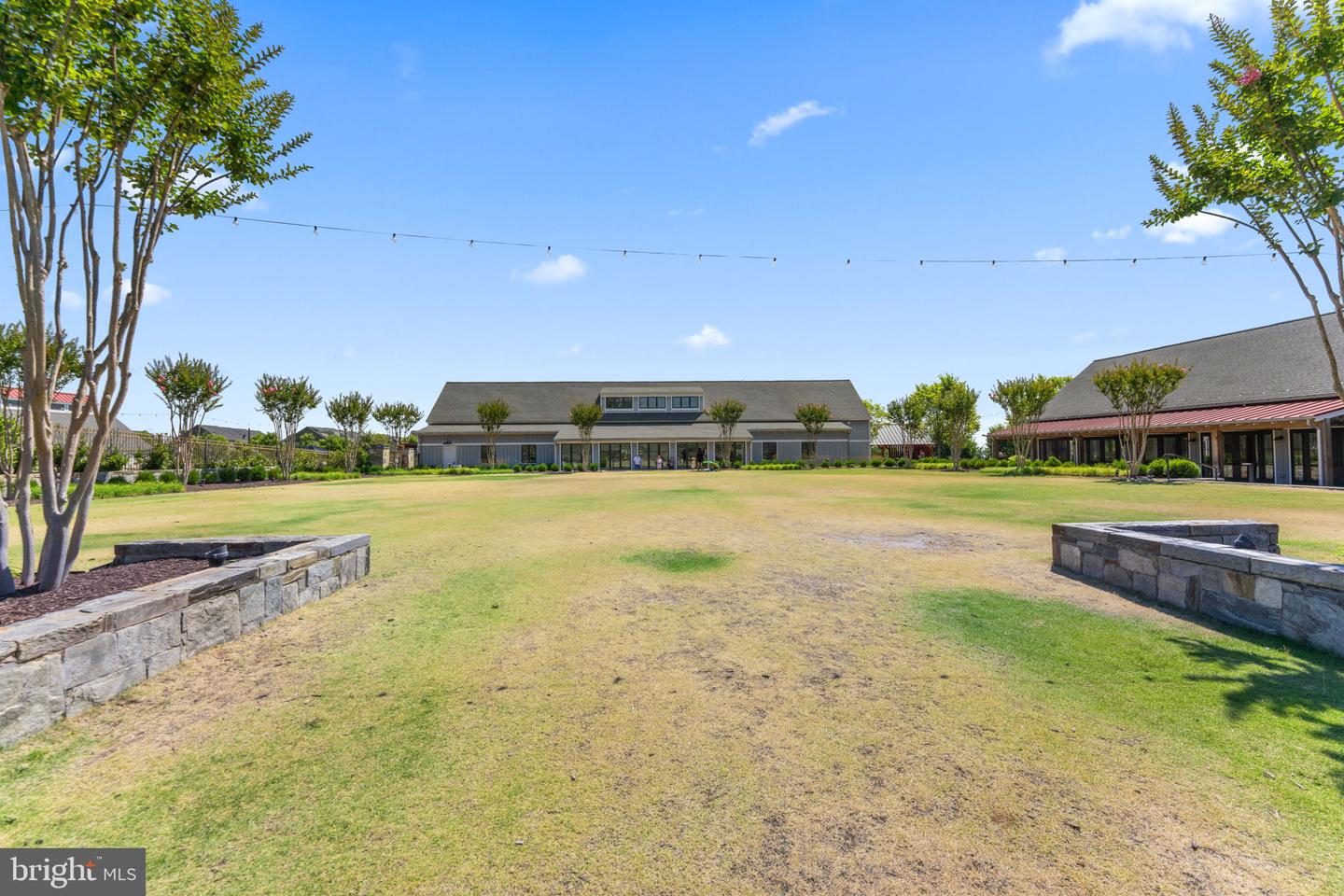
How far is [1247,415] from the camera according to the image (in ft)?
81.8

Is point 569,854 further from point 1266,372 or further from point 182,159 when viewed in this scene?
point 1266,372

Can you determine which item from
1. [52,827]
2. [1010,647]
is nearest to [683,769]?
[52,827]

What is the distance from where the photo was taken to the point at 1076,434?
3400 cm

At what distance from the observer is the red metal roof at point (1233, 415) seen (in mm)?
22250

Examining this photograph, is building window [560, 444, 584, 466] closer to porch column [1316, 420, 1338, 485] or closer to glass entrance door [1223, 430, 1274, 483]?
glass entrance door [1223, 430, 1274, 483]

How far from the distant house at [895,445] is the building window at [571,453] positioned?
30.4 m

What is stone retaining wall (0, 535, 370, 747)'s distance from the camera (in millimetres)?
3404

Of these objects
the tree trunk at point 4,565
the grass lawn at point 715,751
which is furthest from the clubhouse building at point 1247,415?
the tree trunk at point 4,565

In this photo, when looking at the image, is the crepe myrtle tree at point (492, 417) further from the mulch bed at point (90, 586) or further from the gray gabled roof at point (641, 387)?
the mulch bed at point (90, 586)

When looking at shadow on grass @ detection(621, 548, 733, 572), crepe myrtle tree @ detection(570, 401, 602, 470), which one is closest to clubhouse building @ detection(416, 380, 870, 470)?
crepe myrtle tree @ detection(570, 401, 602, 470)

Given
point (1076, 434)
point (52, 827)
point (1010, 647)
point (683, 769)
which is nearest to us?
point (52, 827)

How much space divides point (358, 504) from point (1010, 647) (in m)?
16.4

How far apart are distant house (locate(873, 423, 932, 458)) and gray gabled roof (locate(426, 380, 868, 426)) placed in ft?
33.0

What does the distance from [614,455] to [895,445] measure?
1301 inches
